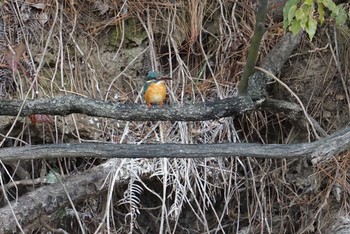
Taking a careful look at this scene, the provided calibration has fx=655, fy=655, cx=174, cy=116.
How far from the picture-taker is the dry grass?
8.39 feet

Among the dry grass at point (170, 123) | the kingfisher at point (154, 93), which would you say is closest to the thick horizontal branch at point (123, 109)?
the kingfisher at point (154, 93)

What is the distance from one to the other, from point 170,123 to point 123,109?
48 cm

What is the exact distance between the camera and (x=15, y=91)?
258 cm

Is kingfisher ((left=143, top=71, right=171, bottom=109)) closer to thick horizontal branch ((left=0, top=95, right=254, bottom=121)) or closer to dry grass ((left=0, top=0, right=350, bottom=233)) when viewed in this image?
thick horizontal branch ((left=0, top=95, right=254, bottom=121))

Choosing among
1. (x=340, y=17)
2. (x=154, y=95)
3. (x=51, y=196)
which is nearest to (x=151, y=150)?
(x=154, y=95)

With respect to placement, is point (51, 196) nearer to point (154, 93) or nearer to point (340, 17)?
point (154, 93)

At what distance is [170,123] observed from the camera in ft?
8.53

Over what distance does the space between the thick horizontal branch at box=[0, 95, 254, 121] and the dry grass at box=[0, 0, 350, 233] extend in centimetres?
34

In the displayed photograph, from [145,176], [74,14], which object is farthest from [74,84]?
[145,176]

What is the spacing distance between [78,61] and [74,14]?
20cm

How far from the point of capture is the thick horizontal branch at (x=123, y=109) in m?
2.14

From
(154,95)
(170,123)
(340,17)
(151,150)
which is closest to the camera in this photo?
(151,150)

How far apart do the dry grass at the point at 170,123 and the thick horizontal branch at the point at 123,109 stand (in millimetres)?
338

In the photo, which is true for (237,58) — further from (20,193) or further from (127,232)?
(20,193)
